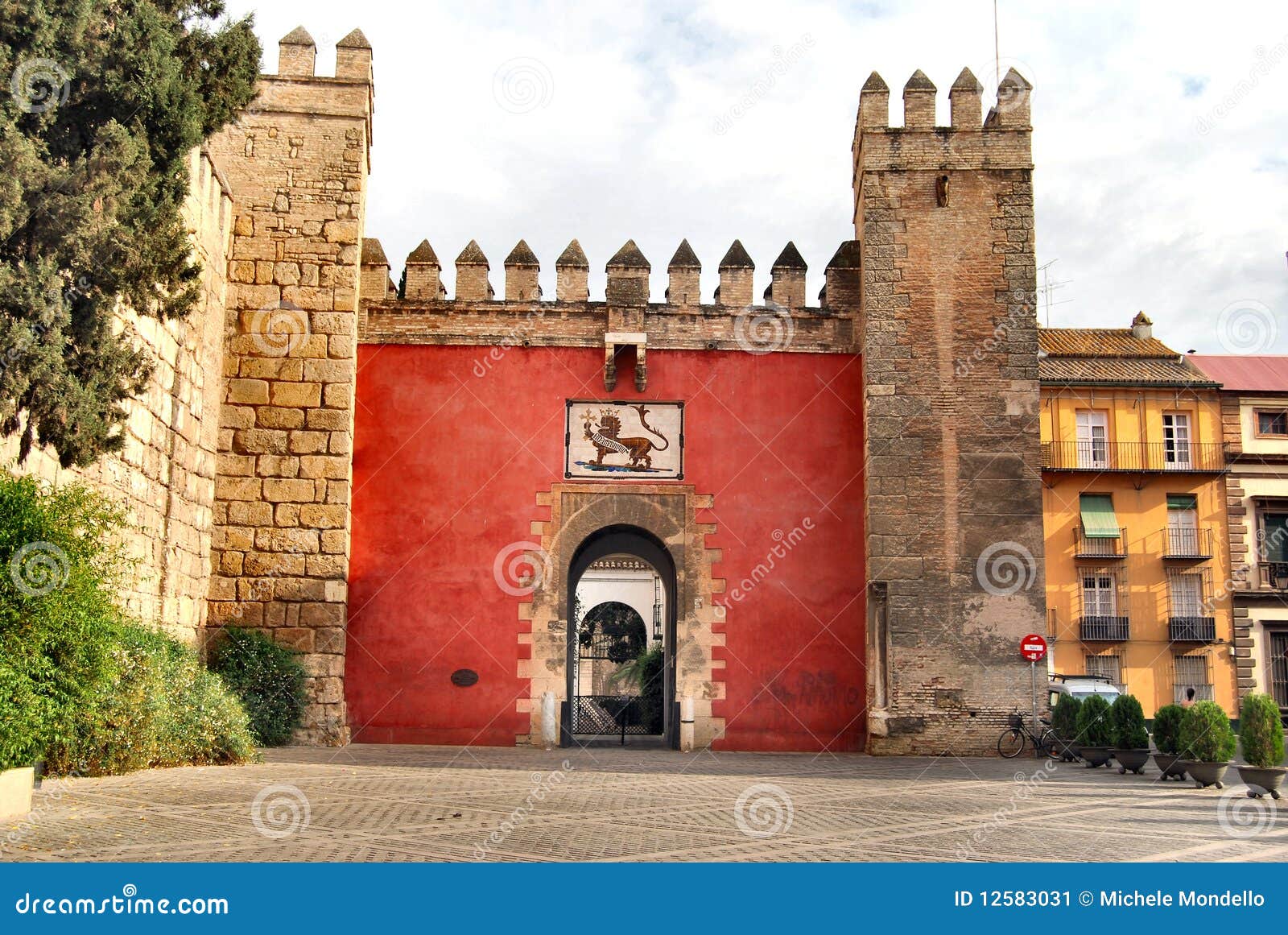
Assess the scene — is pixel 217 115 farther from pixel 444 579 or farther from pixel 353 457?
pixel 444 579

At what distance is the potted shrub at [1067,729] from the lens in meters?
13.6

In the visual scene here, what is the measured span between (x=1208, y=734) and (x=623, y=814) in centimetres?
629

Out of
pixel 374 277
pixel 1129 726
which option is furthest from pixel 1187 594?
pixel 374 277

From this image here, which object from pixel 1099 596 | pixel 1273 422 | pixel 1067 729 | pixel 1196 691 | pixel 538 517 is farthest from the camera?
pixel 1273 422

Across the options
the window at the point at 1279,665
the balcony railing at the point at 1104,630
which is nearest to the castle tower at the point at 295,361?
the balcony railing at the point at 1104,630

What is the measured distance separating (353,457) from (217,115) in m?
5.20

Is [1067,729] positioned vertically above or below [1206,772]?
above

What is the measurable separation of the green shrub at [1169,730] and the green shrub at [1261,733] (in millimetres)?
1087

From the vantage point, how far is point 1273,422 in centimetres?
2781

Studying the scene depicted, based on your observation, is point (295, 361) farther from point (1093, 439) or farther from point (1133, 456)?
point (1133, 456)

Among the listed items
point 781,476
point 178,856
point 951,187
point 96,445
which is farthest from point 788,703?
point 178,856

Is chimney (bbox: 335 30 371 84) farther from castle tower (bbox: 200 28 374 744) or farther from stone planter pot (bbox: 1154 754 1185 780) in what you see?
stone planter pot (bbox: 1154 754 1185 780)

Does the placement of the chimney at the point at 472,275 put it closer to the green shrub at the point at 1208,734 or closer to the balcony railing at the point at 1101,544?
the green shrub at the point at 1208,734

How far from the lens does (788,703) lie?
46.2ft
